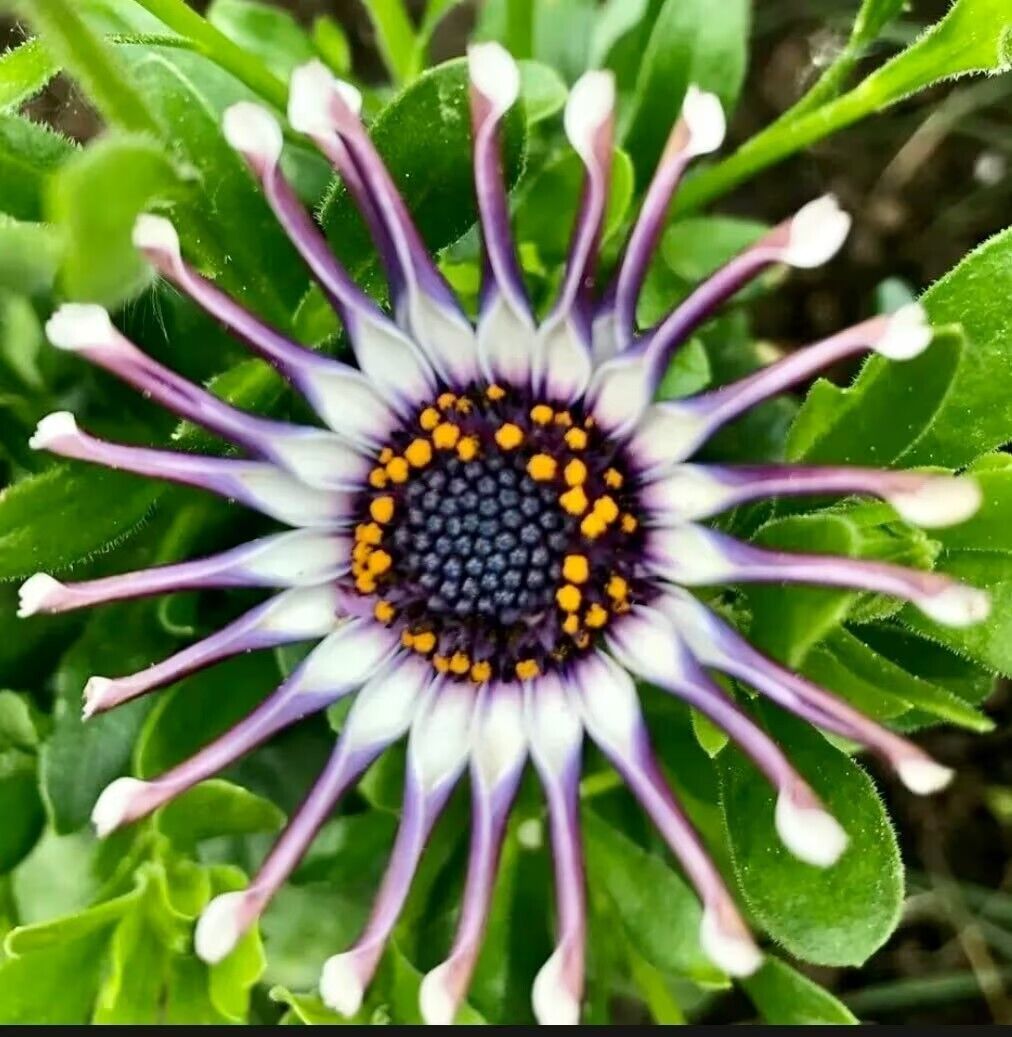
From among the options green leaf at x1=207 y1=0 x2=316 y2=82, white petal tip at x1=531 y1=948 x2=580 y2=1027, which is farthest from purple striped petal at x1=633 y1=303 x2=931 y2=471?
green leaf at x1=207 y1=0 x2=316 y2=82

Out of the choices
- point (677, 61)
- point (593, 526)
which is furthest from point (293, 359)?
point (677, 61)

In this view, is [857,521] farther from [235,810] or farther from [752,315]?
[752,315]

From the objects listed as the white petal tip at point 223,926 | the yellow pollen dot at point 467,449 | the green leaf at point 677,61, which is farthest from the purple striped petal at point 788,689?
the green leaf at point 677,61

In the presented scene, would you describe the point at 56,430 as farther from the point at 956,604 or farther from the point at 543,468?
the point at 956,604

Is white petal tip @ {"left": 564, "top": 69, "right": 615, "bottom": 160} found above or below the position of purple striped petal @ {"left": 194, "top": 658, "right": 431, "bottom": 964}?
above

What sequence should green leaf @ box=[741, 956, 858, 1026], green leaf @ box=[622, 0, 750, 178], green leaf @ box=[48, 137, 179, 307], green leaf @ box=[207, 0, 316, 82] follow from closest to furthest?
green leaf @ box=[48, 137, 179, 307] < green leaf @ box=[741, 956, 858, 1026] < green leaf @ box=[622, 0, 750, 178] < green leaf @ box=[207, 0, 316, 82]

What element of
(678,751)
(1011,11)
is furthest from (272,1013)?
(1011,11)

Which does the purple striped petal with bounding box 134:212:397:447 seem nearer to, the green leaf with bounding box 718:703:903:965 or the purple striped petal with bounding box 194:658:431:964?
the purple striped petal with bounding box 194:658:431:964
